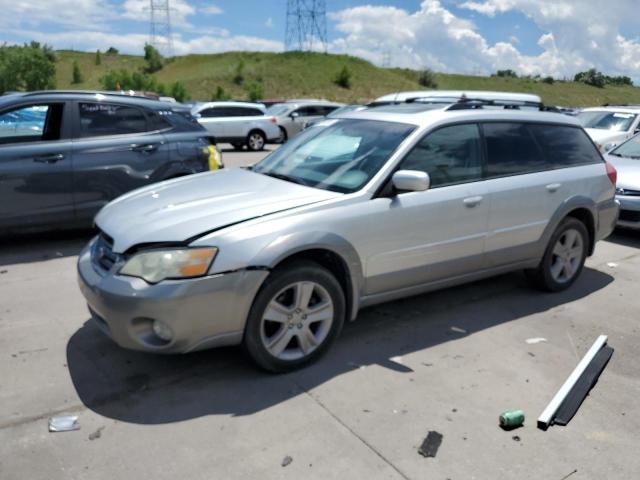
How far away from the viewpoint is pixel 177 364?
12.5ft

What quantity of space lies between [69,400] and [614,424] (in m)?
3.14

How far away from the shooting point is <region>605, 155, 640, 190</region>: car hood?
753cm

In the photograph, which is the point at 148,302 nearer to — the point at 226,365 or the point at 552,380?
the point at 226,365

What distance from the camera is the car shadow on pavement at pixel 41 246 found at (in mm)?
6172

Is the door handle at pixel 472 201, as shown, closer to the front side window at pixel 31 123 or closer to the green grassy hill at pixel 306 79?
the front side window at pixel 31 123

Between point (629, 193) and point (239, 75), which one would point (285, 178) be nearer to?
point (629, 193)

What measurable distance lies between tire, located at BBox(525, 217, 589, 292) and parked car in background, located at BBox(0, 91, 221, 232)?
166 inches

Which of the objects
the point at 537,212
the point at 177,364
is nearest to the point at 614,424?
the point at 537,212


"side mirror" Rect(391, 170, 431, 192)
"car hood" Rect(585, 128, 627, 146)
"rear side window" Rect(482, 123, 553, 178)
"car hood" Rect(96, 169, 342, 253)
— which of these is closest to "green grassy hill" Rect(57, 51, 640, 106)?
"car hood" Rect(585, 128, 627, 146)

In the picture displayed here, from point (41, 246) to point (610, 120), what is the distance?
36.3 ft

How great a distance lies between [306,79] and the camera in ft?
203

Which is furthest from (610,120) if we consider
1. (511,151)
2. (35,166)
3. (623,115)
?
(35,166)

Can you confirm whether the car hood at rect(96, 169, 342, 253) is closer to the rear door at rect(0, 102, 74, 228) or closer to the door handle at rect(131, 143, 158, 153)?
the rear door at rect(0, 102, 74, 228)

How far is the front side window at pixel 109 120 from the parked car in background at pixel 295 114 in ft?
47.8
